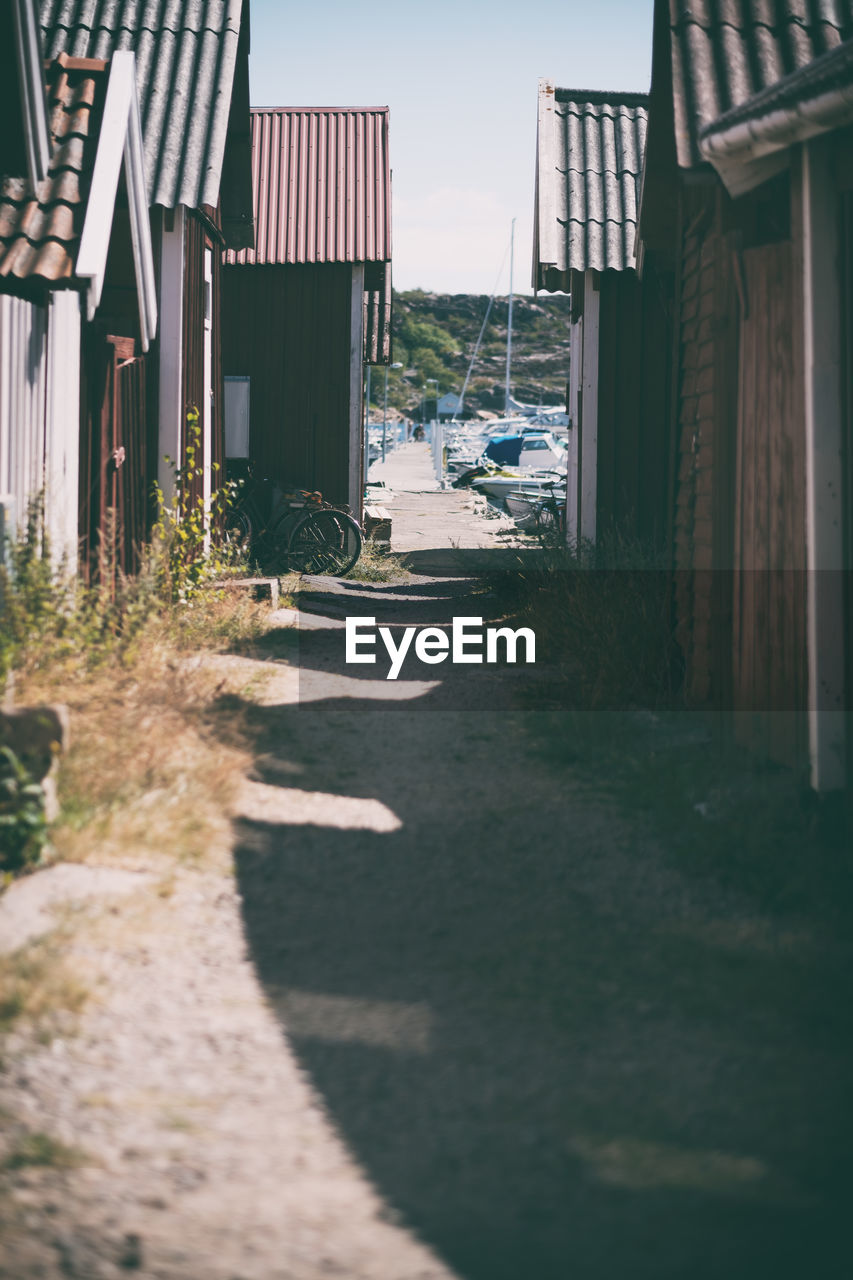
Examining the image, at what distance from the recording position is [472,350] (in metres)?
122

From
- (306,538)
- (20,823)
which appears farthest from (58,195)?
(306,538)

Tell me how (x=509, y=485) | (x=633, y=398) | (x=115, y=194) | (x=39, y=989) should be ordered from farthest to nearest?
1. (x=509, y=485)
2. (x=633, y=398)
3. (x=115, y=194)
4. (x=39, y=989)

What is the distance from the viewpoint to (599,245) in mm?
11125

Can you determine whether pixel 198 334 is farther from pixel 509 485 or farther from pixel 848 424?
pixel 509 485

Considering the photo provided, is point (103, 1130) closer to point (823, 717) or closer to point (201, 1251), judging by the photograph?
point (201, 1251)

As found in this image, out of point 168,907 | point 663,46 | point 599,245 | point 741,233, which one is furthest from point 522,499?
point 168,907

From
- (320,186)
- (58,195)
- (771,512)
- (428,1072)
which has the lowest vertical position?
(428,1072)

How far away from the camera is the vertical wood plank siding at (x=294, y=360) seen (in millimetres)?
14930

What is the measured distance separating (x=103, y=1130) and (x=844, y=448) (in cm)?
362

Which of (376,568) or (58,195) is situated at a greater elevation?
(58,195)

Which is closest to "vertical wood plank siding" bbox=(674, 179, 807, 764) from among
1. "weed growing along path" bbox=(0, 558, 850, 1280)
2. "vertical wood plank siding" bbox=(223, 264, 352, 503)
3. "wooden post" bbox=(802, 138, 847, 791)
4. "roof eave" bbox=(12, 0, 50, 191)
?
"wooden post" bbox=(802, 138, 847, 791)

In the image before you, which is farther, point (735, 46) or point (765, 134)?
point (735, 46)

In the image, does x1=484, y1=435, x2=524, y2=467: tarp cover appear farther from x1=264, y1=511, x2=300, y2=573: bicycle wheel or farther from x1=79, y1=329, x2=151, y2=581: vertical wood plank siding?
x1=79, y1=329, x2=151, y2=581: vertical wood plank siding

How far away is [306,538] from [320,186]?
4922 millimetres
